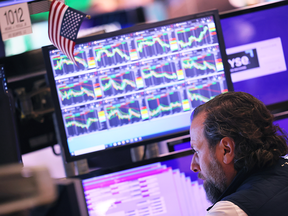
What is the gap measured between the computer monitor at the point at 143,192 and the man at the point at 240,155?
53 cm

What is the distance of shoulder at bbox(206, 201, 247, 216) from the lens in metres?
0.93

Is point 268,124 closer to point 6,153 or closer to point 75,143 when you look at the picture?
point 75,143

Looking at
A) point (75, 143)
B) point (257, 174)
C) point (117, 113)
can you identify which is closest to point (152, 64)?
point (117, 113)

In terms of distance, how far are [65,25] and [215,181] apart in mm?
1210

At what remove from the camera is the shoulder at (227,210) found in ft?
3.06

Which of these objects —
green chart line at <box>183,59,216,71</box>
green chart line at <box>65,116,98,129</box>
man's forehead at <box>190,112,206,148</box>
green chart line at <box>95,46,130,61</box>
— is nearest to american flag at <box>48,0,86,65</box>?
green chart line at <box>95,46,130,61</box>

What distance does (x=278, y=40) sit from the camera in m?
2.10

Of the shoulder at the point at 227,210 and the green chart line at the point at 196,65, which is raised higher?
the green chart line at the point at 196,65

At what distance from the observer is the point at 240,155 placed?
3.67ft

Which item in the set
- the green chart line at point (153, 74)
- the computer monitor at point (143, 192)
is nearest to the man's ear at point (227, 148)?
the computer monitor at point (143, 192)

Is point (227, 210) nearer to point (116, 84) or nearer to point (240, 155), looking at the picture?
point (240, 155)

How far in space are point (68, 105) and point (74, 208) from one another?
97 centimetres

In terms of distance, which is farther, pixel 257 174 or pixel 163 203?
pixel 163 203

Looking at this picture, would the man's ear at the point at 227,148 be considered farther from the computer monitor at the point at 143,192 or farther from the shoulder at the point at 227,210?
the computer monitor at the point at 143,192
